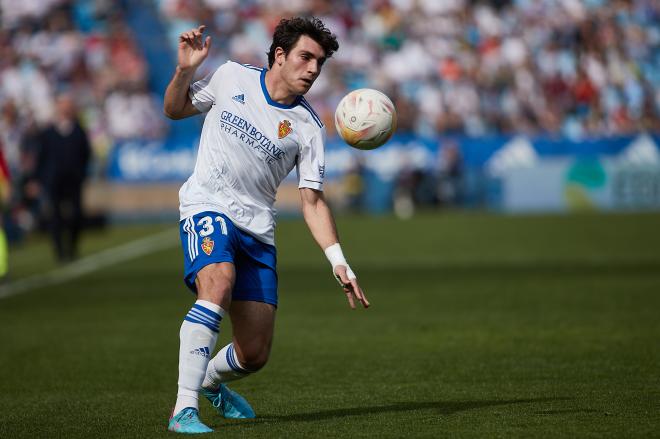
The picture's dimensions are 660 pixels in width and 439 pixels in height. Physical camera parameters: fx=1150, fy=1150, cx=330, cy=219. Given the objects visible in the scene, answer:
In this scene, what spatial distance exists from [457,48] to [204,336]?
85.2ft

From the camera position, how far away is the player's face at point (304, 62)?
6551mm

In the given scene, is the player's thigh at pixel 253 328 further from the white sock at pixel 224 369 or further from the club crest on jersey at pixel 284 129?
the club crest on jersey at pixel 284 129

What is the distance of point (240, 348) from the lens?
6645mm

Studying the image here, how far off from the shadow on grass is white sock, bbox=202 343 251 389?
0.29m

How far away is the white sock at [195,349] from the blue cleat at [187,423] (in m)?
0.03

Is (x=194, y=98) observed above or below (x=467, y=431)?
above

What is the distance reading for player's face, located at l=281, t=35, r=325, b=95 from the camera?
655cm

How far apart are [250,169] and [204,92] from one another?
1.77 ft

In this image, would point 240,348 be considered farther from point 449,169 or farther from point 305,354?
point 449,169

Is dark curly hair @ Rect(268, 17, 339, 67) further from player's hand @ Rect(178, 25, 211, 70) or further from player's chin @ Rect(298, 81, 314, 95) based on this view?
player's hand @ Rect(178, 25, 211, 70)

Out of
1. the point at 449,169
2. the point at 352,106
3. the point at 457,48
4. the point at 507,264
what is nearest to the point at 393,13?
the point at 457,48

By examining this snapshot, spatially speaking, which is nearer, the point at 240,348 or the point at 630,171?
the point at 240,348

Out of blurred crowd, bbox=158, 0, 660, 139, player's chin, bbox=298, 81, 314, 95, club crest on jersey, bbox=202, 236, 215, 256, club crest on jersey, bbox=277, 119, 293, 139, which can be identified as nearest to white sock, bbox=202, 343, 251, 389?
club crest on jersey, bbox=202, 236, 215, 256

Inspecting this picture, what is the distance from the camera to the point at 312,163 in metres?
6.77
